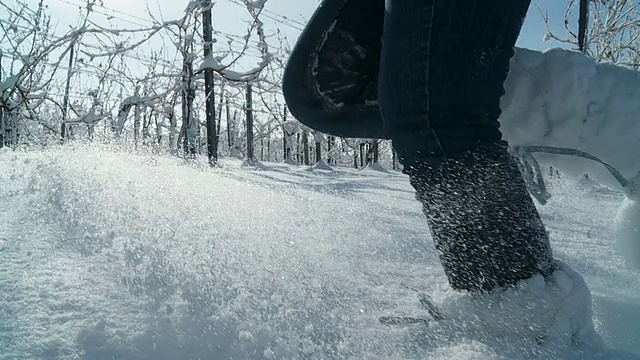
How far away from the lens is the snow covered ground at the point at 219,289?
1.39 feet

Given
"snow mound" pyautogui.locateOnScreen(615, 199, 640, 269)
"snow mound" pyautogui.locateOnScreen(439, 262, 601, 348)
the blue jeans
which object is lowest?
"snow mound" pyautogui.locateOnScreen(439, 262, 601, 348)

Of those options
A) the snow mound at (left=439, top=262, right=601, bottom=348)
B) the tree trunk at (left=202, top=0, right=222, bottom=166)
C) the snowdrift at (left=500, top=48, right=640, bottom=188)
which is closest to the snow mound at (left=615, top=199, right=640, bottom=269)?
the snowdrift at (left=500, top=48, right=640, bottom=188)

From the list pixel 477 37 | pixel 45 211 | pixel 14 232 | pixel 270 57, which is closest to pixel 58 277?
pixel 14 232

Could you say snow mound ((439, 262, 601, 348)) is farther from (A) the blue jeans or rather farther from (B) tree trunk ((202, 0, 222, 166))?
(B) tree trunk ((202, 0, 222, 166))

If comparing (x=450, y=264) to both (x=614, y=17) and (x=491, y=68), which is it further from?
(x=614, y=17)

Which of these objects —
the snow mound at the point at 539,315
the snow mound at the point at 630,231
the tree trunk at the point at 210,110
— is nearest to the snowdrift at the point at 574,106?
the snow mound at the point at 630,231

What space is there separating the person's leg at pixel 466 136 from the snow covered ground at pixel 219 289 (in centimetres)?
5

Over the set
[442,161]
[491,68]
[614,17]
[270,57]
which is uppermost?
[614,17]

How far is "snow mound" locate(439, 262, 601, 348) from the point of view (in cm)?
53

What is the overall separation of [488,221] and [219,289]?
1.12ft

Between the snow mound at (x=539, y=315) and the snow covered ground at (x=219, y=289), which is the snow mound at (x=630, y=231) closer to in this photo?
the snow covered ground at (x=219, y=289)

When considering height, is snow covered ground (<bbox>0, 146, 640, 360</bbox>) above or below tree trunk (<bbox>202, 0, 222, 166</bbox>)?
below

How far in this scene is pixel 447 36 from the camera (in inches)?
23.5

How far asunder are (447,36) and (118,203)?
63 cm
